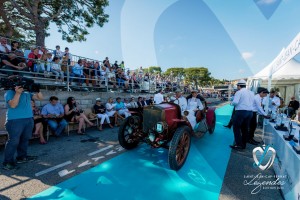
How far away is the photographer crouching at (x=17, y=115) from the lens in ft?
10.7

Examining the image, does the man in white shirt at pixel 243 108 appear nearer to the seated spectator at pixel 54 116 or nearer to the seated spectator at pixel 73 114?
the seated spectator at pixel 73 114

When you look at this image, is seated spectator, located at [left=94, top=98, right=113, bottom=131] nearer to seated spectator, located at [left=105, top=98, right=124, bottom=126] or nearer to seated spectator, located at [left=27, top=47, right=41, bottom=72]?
seated spectator, located at [left=105, top=98, right=124, bottom=126]

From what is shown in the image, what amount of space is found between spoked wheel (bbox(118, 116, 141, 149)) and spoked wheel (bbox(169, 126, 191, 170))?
1.13 metres

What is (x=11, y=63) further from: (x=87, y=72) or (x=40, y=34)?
(x=40, y=34)

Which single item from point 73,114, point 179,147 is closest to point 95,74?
point 73,114

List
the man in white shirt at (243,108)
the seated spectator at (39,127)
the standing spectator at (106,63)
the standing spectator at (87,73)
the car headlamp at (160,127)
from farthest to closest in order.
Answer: the standing spectator at (106,63), the standing spectator at (87,73), the seated spectator at (39,127), the man in white shirt at (243,108), the car headlamp at (160,127)

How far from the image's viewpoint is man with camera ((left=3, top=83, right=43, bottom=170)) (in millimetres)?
3299

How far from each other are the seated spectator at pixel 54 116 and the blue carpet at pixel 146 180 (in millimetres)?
2736

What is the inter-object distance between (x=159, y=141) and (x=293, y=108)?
10173mm

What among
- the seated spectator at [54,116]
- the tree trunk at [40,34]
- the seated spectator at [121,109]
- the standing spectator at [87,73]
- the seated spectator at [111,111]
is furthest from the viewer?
the tree trunk at [40,34]

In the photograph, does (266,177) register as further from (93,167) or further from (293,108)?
(293,108)

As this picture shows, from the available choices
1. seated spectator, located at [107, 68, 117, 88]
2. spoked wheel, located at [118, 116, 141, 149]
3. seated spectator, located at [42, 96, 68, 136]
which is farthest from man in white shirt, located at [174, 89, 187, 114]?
seated spectator, located at [107, 68, 117, 88]

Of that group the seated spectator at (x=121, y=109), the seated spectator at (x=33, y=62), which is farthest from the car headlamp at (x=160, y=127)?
the seated spectator at (x=33, y=62)

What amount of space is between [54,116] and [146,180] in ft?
13.4
